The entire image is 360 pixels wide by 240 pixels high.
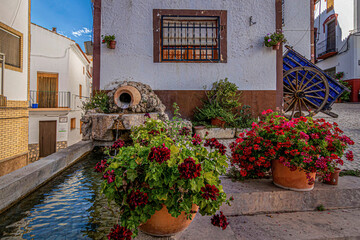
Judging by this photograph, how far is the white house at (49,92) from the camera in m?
14.5

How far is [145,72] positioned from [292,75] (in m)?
5.57

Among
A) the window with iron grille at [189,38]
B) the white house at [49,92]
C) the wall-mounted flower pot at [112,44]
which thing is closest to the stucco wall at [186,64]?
the wall-mounted flower pot at [112,44]

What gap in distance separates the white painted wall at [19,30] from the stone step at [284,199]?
8.98 meters

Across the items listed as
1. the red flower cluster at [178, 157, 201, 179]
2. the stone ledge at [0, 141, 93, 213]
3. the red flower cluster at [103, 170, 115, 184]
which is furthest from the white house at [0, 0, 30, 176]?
the red flower cluster at [178, 157, 201, 179]

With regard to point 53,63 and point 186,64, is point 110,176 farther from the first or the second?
point 53,63

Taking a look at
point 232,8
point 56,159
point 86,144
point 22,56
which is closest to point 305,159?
point 56,159

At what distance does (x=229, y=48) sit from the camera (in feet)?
23.7

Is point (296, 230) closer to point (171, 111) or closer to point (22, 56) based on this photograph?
point (171, 111)

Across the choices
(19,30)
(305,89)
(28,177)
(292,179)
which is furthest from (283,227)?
(19,30)

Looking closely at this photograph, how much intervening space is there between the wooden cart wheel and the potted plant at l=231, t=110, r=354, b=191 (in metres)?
6.09

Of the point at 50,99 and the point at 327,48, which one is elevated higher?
the point at 327,48

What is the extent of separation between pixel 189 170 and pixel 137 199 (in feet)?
1.13

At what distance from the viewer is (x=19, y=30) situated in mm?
8305

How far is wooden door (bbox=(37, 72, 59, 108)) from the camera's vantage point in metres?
14.8
